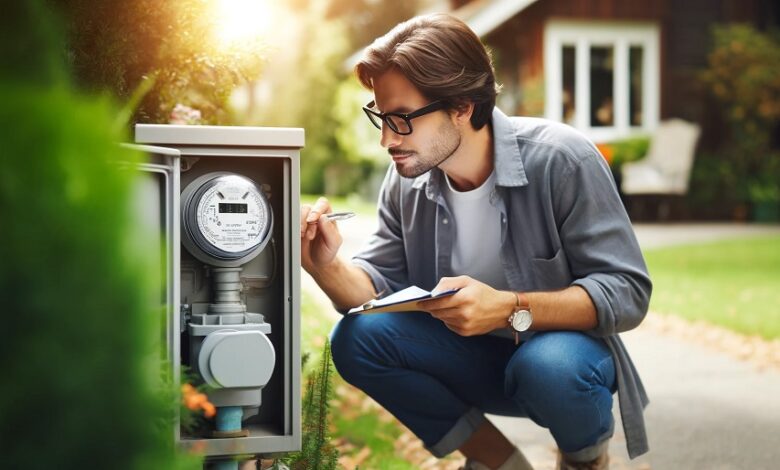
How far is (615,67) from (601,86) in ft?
1.26

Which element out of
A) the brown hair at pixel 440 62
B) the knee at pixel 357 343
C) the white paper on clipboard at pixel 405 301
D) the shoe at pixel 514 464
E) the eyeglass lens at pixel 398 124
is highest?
the brown hair at pixel 440 62

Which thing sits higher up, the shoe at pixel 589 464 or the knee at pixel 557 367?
the knee at pixel 557 367

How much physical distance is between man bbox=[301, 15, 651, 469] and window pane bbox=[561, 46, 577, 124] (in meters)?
14.4

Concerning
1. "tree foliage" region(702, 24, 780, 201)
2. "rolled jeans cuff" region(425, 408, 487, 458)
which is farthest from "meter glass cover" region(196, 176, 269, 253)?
"tree foliage" region(702, 24, 780, 201)

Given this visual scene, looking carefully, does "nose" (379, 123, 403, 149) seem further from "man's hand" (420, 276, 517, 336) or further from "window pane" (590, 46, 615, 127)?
"window pane" (590, 46, 615, 127)

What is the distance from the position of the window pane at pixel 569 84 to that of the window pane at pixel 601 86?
1.05 ft

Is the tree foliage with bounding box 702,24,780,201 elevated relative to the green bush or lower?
elevated

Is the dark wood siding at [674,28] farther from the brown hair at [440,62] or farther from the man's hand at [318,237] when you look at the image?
the man's hand at [318,237]

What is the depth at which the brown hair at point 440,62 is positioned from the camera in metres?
2.99

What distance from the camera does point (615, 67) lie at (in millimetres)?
17484

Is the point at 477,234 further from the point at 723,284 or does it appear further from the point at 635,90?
the point at 635,90

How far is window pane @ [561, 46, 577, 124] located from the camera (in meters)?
17.3

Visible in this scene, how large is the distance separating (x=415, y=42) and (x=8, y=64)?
207 cm

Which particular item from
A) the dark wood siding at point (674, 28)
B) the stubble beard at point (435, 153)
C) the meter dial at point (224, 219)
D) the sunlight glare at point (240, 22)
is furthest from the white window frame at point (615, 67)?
the meter dial at point (224, 219)
